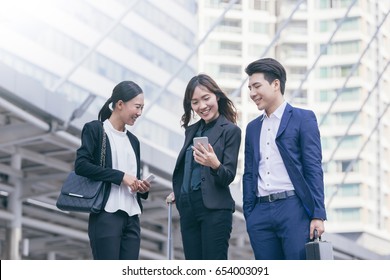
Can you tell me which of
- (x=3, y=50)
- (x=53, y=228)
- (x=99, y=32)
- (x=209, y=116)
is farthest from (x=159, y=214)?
(x=99, y=32)

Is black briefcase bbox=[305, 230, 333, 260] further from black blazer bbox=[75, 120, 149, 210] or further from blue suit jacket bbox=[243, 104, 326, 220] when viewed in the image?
black blazer bbox=[75, 120, 149, 210]

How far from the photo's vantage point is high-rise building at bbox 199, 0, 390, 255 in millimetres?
93312

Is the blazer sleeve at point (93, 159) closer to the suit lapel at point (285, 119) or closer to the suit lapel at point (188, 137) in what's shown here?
the suit lapel at point (188, 137)

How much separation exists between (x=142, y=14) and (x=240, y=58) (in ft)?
98.5

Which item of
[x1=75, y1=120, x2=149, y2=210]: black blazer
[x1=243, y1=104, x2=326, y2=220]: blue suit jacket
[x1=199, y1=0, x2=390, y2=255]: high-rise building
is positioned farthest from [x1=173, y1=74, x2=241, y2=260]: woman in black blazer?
[x1=199, y1=0, x2=390, y2=255]: high-rise building

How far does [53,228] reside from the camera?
2509cm

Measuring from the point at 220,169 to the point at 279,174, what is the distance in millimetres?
341

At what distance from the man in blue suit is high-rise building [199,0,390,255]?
85760mm

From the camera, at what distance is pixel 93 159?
675 centimetres

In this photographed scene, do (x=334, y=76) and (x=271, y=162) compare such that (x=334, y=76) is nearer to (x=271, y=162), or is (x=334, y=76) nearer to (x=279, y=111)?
(x=279, y=111)

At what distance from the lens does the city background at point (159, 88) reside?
1865 cm

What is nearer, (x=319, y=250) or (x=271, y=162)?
(x=319, y=250)

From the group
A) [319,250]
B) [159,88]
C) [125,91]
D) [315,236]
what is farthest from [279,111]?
[159,88]

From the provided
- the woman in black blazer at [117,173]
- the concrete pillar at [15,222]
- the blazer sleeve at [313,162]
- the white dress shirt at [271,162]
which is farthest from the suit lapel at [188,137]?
the concrete pillar at [15,222]
